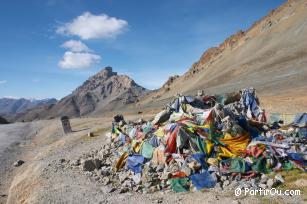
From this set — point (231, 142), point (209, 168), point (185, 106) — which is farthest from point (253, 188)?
point (185, 106)

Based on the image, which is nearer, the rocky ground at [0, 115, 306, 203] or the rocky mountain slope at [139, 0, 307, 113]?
the rocky ground at [0, 115, 306, 203]

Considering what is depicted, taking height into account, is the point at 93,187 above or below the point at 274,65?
below

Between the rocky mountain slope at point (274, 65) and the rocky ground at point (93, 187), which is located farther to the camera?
the rocky mountain slope at point (274, 65)

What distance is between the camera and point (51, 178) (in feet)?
60.4

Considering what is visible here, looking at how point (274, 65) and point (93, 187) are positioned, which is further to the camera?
point (274, 65)

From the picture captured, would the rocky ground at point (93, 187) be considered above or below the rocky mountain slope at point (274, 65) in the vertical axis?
below

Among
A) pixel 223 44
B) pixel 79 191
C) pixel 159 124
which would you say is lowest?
pixel 79 191

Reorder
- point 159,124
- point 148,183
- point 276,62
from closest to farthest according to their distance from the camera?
point 148,183 → point 159,124 → point 276,62

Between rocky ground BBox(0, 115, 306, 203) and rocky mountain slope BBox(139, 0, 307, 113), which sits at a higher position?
rocky mountain slope BBox(139, 0, 307, 113)

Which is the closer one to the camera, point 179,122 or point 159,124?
point 179,122

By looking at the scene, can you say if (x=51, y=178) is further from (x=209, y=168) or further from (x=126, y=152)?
(x=209, y=168)

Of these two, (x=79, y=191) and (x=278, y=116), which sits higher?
(x=278, y=116)

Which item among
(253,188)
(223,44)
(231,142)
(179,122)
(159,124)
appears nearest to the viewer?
(253,188)

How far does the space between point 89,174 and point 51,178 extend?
2085 mm
